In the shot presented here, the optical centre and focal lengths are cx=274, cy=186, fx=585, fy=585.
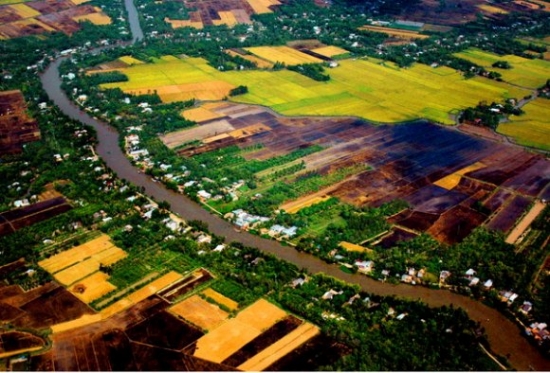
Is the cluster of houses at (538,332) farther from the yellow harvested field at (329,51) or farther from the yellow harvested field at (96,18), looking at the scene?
the yellow harvested field at (96,18)

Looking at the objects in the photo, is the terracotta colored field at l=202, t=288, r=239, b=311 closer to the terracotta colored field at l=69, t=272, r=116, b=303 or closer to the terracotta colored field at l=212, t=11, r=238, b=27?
the terracotta colored field at l=69, t=272, r=116, b=303

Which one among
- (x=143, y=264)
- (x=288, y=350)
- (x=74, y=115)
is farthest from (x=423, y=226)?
(x=74, y=115)

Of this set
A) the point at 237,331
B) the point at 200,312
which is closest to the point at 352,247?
the point at 237,331

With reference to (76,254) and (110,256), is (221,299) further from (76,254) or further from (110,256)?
(76,254)

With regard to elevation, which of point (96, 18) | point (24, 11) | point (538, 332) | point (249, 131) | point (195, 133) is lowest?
point (195, 133)

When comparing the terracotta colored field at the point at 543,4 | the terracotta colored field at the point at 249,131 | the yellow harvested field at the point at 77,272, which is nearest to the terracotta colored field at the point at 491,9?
the terracotta colored field at the point at 543,4

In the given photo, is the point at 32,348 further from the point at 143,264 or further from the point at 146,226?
the point at 146,226

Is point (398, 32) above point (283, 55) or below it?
above
